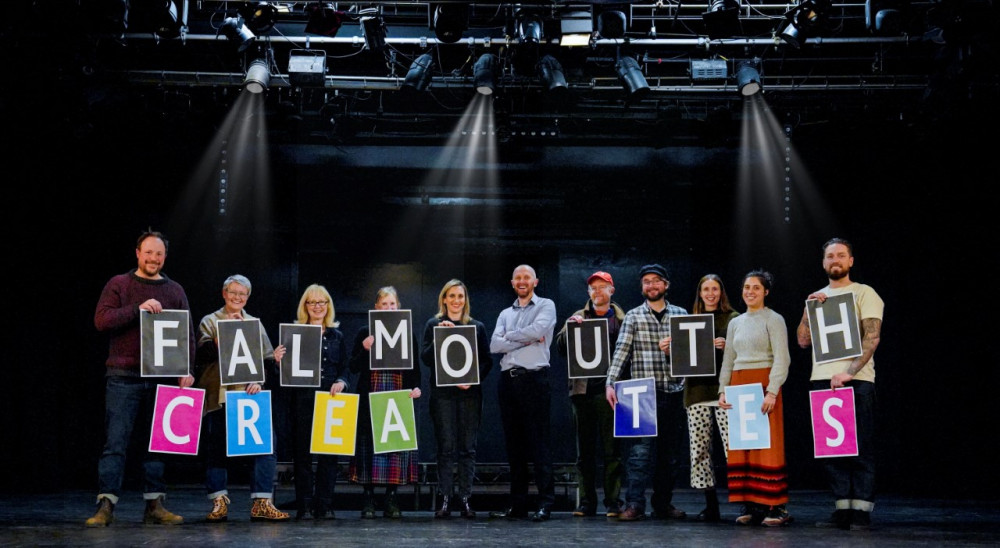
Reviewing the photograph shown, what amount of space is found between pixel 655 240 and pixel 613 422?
4245mm

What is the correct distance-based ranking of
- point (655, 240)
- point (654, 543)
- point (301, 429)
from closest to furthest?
point (654, 543), point (301, 429), point (655, 240)

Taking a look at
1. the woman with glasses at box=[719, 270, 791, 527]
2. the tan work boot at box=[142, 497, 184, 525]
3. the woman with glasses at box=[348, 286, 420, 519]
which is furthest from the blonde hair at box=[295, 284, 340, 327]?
the woman with glasses at box=[719, 270, 791, 527]

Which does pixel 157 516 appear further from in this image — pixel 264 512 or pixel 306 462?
pixel 306 462

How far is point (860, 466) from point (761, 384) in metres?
0.71

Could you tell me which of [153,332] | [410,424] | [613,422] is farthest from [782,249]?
[153,332]

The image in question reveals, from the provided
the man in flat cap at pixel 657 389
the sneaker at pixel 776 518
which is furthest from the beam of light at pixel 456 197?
the sneaker at pixel 776 518

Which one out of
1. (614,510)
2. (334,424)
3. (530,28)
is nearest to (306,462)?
(334,424)

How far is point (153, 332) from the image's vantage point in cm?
564

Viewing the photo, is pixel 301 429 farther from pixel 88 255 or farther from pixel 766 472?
pixel 88 255

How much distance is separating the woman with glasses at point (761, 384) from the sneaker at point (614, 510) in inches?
29.5

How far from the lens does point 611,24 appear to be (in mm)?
7480

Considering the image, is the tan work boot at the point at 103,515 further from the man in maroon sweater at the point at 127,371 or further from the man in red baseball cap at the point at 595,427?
the man in red baseball cap at the point at 595,427

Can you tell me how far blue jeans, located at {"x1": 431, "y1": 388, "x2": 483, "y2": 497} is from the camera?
6258mm

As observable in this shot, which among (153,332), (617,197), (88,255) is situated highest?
(617,197)
